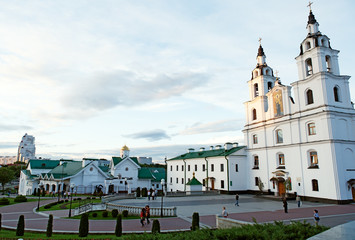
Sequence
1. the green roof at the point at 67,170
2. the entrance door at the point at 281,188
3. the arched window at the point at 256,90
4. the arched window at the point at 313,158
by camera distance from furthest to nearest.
→ 1. the green roof at the point at 67,170
2. the arched window at the point at 256,90
3. the entrance door at the point at 281,188
4. the arched window at the point at 313,158

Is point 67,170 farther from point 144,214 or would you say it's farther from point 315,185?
point 315,185

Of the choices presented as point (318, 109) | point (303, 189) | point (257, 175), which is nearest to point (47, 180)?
point (257, 175)

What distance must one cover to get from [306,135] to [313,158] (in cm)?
312

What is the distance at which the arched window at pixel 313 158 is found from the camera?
31.5 meters

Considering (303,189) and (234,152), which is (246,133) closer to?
(234,152)

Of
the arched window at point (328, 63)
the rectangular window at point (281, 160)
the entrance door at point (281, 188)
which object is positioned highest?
the arched window at point (328, 63)

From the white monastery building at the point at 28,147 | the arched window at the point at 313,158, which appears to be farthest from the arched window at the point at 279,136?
the white monastery building at the point at 28,147

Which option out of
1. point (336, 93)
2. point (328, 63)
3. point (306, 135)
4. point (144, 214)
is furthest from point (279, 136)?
point (144, 214)

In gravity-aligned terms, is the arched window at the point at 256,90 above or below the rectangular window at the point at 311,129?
above

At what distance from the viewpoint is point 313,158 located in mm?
31875

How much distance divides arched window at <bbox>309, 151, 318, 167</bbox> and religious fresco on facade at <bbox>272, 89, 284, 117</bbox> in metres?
7.80

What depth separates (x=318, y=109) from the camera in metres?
31.4

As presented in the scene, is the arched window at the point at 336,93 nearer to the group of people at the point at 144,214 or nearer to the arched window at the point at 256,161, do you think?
the arched window at the point at 256,161

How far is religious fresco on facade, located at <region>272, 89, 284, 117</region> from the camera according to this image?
37700mm
